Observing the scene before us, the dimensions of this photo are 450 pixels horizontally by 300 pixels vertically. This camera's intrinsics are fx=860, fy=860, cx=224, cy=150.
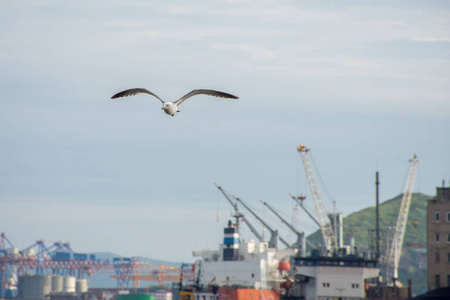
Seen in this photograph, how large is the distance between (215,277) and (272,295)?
875cm

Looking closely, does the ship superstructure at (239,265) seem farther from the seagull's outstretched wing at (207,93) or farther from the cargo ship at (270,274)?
the seagull's outstretched wing at (207,93)

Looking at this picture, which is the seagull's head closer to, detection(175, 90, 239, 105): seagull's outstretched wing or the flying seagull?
the flying seagull

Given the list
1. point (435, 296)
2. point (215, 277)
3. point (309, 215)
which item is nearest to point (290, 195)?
point (309, 215)

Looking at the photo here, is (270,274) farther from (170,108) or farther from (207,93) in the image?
(170,108)

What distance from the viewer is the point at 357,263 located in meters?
118

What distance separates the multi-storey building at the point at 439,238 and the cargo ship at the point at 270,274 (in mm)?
19434

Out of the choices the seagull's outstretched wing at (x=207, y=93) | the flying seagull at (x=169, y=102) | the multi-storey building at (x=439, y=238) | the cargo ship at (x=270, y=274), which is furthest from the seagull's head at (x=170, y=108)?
the multi-storey building at (x=439, y=238)

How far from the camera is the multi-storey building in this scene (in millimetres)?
137750

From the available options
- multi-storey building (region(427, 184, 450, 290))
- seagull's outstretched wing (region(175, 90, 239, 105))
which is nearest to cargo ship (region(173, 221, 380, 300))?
multi-storey building (region(427, 184, 450, 290))

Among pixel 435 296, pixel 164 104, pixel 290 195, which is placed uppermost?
pixel 290 195

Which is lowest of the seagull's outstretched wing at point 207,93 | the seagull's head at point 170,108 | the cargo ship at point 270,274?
the cargo ship at point 270,274

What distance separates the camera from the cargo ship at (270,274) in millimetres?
117750

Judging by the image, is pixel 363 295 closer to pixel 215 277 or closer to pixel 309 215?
pixel 215 277

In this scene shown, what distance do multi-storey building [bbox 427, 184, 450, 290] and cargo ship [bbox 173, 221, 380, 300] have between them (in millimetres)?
19434
